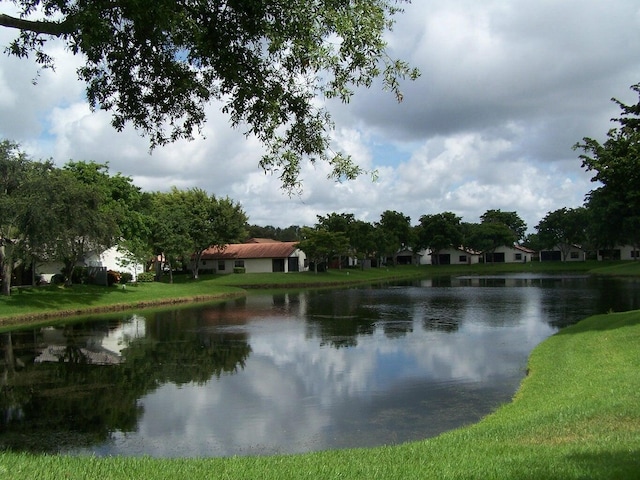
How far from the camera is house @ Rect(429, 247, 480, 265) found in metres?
117

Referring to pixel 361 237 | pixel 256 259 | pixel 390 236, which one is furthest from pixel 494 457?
pixel 390 236

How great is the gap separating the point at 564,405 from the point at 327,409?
535cm

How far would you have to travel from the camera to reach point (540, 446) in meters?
8.19

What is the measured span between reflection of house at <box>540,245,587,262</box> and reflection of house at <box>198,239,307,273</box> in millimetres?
59894

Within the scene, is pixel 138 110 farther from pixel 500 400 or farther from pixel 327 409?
pixel 500 400

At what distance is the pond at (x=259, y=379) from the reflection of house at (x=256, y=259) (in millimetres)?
42873

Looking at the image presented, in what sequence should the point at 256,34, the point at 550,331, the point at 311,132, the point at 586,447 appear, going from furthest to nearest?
the point at 550,331 → the point at 311,132 → the point at 256,34 → the point at 586,447

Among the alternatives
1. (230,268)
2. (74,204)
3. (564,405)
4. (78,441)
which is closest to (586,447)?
(564,405)

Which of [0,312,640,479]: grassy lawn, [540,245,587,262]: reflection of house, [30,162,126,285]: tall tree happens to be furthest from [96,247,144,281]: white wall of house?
[540,245,587,262]: reflection of house

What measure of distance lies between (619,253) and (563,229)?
37.4ft

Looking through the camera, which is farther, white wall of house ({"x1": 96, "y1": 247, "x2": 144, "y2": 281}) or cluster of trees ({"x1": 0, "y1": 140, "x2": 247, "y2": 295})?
white wall of house ({"x1": 96, "y1": 247, "x2": 144, "y2": 281})

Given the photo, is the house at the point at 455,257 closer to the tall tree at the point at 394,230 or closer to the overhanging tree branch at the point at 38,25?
the tall tree at the point at 394,230

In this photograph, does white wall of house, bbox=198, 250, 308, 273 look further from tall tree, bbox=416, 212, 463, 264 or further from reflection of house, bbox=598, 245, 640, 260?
reflection of house, bbox=598, 245, 640, 260

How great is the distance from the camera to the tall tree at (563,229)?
103812mm
